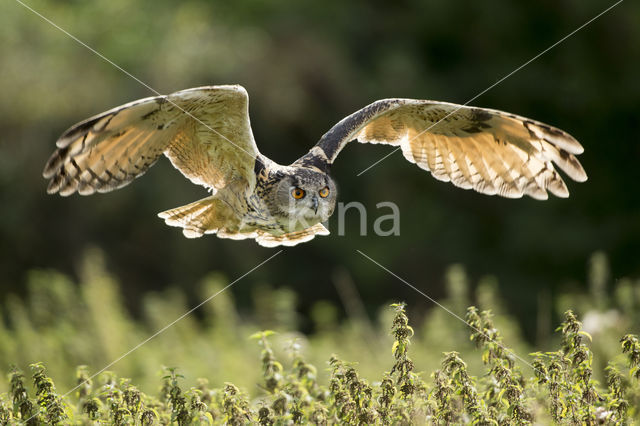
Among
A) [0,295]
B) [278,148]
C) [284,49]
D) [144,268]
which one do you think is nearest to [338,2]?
[284,49]

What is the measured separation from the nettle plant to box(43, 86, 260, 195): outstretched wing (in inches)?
44.8

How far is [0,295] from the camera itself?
12.8 m

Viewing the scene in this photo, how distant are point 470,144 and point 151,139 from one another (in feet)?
7.20

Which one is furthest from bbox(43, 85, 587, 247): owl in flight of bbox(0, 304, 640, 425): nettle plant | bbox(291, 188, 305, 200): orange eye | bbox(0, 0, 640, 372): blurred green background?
bbox(0, 0, 640, 372): blurred green background

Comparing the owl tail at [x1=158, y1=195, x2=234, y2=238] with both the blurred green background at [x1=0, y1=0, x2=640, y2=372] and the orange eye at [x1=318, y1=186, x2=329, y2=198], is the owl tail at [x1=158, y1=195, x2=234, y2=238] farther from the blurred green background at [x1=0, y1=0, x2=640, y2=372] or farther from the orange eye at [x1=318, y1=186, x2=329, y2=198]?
the blurred green background at [x1=0, y1=0, x2=640, y2=372]

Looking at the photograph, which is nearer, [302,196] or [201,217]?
[302,196]

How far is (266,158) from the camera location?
501 cm

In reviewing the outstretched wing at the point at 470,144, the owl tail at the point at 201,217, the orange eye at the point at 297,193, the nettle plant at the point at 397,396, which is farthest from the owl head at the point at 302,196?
the nettle plant at the point at 397,396

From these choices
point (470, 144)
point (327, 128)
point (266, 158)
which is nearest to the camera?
point (266, 158)

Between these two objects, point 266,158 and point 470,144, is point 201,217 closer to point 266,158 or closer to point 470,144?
point 266,158

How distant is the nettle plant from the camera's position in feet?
11.3

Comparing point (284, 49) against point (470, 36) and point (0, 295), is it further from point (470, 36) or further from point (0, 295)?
point (0, 295)

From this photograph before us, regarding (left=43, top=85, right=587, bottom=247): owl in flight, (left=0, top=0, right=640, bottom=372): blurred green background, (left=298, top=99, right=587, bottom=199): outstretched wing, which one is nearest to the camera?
(left=43, top=85, right=587, bottom=247): owl in flight

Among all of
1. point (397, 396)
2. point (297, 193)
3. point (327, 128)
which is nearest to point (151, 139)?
point (297, 193)
